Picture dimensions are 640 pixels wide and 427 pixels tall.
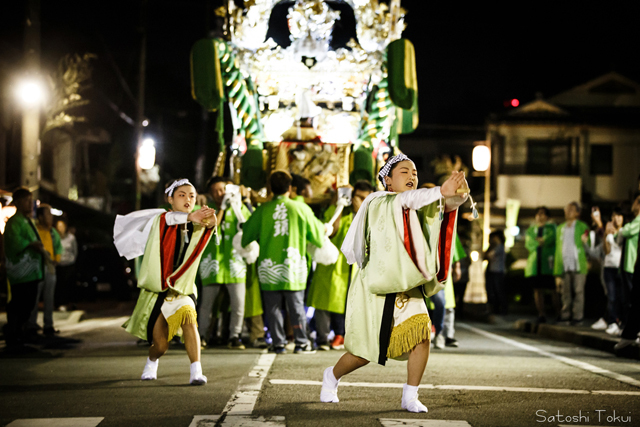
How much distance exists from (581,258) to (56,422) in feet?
30.2

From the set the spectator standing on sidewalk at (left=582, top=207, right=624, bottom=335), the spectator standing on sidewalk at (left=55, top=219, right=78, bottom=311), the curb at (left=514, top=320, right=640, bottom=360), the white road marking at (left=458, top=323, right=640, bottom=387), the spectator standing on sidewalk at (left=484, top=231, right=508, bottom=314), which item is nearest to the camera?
the white road marking at (left=458, top=323, right=640, bottom=387)

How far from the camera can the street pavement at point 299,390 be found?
4.23 m

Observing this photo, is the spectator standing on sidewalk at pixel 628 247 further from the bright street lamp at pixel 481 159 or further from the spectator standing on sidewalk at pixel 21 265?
the bright street lamp at pixel 481 159

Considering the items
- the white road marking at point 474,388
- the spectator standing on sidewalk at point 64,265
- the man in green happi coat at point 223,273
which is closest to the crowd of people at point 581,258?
the white road marking at point 474,388

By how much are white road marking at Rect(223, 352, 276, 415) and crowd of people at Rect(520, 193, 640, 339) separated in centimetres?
456

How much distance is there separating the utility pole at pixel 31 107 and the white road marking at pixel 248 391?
20.8ft

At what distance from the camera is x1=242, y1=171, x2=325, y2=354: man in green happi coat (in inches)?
302

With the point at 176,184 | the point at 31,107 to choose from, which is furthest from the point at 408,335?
the point at 31,107

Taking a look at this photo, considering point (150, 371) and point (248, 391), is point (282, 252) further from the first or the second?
point (248, 391)

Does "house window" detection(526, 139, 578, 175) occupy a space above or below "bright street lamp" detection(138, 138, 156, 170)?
above

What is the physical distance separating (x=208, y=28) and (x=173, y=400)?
63.1 ft

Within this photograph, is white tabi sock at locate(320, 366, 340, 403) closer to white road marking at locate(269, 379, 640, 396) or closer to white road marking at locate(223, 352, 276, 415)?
white road marking at locate(223, 352, 276, 415)

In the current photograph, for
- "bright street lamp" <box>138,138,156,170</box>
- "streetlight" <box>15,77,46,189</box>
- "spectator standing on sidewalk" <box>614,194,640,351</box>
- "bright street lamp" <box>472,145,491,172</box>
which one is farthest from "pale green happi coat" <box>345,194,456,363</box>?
"bright street lamp" <box>138,138,156,170</box>

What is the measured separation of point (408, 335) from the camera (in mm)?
4559
